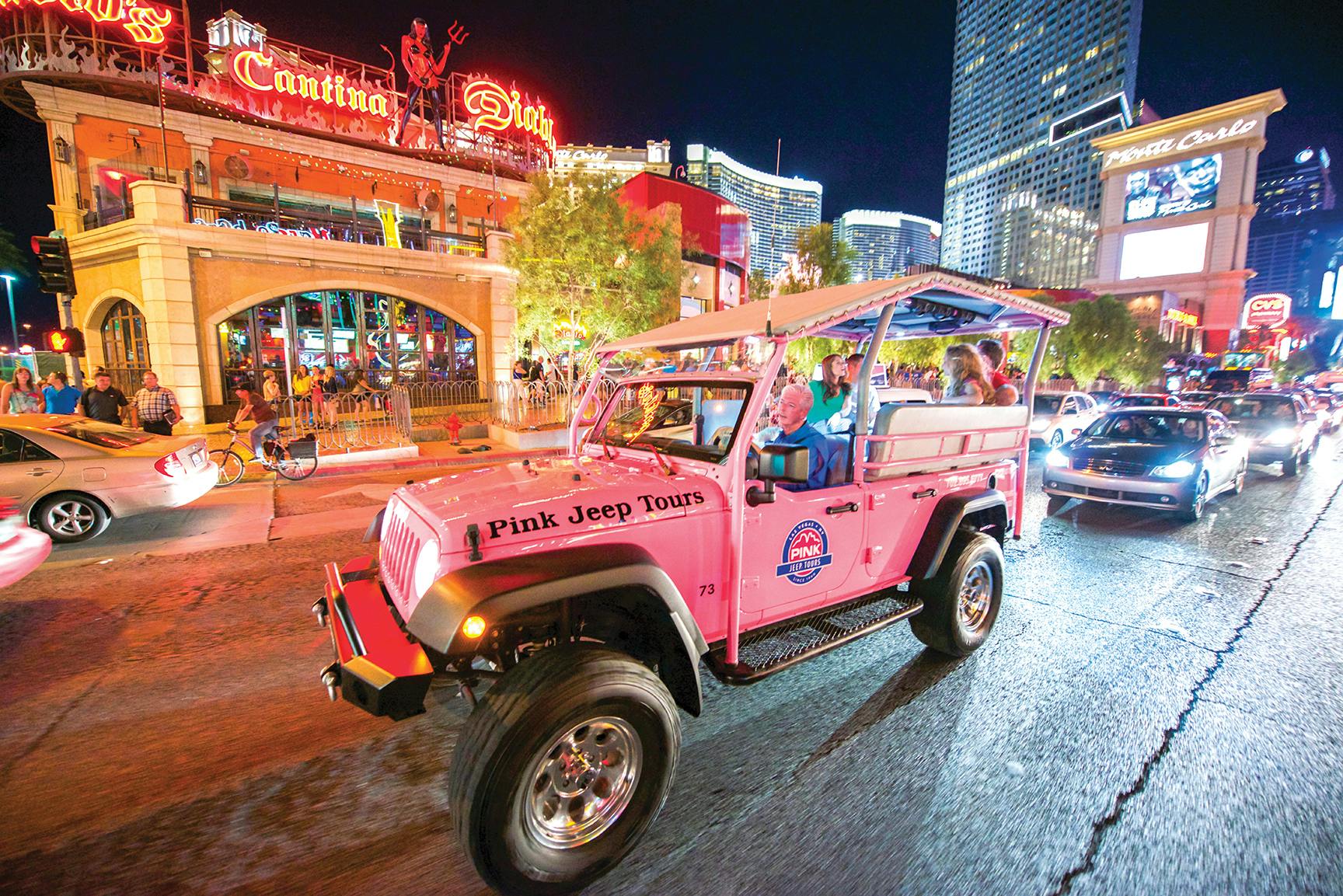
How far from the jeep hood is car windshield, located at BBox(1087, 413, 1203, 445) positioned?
9.17m

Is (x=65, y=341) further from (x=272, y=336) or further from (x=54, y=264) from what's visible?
(x=272, y=336)

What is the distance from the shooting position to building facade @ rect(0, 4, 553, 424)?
14664 mm

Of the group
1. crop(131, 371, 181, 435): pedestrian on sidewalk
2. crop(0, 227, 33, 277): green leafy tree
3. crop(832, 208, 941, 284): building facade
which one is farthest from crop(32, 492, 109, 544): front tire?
crop(832, 208, 941, 284): building facade

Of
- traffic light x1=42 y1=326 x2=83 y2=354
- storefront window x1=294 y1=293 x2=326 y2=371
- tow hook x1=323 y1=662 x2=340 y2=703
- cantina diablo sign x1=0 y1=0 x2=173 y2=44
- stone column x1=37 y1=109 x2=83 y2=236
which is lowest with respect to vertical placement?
tow hook x1=323 y1=662 x2=340 y2=703

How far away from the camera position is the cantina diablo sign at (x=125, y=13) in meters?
16.4

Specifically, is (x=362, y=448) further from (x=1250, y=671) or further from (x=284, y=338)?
(x=1250, y=671)

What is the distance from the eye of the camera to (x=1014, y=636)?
14.3 ft

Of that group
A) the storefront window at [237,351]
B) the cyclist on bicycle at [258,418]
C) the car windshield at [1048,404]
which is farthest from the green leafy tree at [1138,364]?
the storefront window at [237,351]

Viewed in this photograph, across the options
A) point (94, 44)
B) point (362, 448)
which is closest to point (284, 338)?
point (362, 448)

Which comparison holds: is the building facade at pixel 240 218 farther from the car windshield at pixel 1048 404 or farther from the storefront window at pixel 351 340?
the car windshield at pixel 1048 404

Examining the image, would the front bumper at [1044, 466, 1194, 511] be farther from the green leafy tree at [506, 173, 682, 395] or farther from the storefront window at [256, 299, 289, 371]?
the storefront window at [256, 299, 289, 371]

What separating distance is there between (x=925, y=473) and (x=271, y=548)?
21.8ft

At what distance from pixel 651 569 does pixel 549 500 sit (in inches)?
22.6

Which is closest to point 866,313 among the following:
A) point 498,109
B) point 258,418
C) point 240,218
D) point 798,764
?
point 798,764
